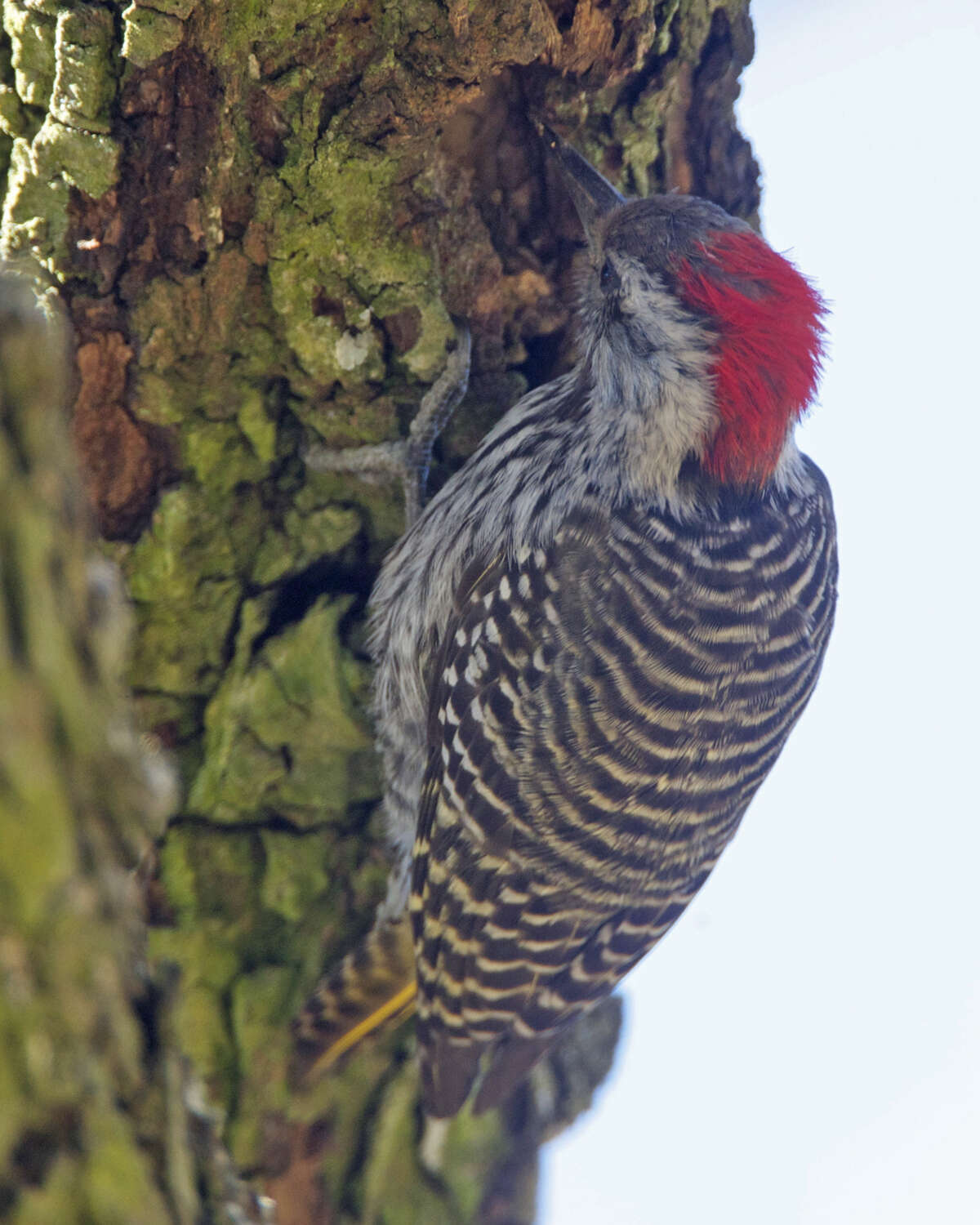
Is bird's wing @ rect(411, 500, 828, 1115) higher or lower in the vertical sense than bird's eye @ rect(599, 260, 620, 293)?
lower

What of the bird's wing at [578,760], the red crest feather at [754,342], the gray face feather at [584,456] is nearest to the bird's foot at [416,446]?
the gray face feather at [584,456]

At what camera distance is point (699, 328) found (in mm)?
2789

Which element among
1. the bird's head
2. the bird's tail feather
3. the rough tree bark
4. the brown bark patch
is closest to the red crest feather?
the bird's head

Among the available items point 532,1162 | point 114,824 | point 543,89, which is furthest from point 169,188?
point 532,1162

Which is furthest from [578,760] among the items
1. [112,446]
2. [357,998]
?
[112,446]

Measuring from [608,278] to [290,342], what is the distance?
0.92 m

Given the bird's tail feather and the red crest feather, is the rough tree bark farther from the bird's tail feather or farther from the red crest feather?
the red crest feather

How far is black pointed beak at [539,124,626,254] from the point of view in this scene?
110 inches

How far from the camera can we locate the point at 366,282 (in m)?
2.66

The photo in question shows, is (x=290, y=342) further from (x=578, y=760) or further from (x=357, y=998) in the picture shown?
(x=357, y=998)

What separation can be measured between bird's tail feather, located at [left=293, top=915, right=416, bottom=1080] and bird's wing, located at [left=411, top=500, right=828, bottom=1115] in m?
0.16

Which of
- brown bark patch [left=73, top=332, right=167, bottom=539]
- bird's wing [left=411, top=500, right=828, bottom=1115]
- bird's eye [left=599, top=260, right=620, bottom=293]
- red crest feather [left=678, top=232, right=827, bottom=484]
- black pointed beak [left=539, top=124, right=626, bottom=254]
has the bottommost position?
bird's wing [left=411, top=500, right=828, bottom=1115]

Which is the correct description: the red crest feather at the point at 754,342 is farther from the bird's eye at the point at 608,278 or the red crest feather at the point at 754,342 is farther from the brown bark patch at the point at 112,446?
the brown bark patch at the point at 112,446

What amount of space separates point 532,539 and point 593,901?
3.18ft
